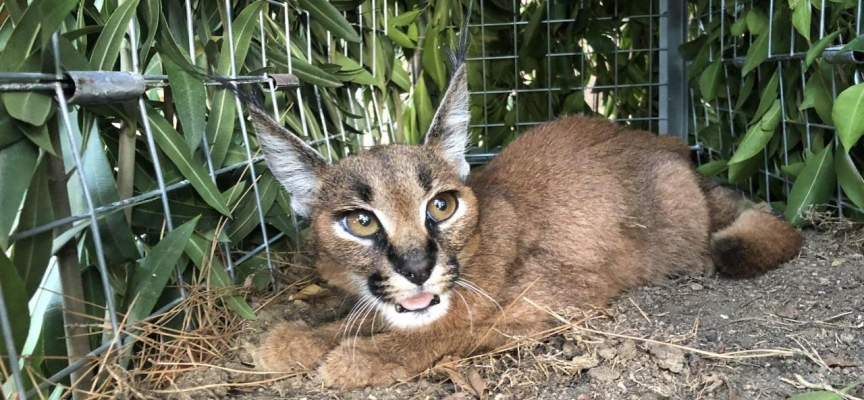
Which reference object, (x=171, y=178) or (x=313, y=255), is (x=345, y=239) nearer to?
(x=313, y=255)

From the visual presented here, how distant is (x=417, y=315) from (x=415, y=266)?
279mm

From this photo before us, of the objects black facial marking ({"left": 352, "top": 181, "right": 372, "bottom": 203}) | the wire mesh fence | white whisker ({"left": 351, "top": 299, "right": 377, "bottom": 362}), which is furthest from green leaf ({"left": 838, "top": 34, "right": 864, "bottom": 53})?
white whisker ({"left": 351, "top": 299, "right": 377, "bottom": 362})

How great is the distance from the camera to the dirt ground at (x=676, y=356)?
5.86ft

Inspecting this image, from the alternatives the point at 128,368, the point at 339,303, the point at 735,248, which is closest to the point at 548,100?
the point at 735,248

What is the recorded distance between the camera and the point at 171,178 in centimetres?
215

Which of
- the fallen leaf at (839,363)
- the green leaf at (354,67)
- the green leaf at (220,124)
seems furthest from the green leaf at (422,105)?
the fallen leaf at (839,363)

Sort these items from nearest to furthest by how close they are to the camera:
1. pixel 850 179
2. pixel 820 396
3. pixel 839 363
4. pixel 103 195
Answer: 1. pixel 820 396
2. pixel 839 363
3. pixel 103 195
4. pixel 850 179

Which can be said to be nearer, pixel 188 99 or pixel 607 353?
pixel 607 353

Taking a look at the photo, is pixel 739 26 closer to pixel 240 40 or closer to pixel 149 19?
pixel 240 40

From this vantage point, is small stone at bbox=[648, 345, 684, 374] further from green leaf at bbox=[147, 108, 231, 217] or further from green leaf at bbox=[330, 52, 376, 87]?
green leaf at bbox=[330, 52, 376, 87]

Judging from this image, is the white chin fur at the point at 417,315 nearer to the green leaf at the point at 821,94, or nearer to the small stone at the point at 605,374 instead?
the small stone at the point at 605,374

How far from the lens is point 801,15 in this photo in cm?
258

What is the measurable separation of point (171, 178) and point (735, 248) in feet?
7.46

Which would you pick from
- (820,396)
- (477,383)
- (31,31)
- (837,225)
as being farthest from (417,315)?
(837,225)
